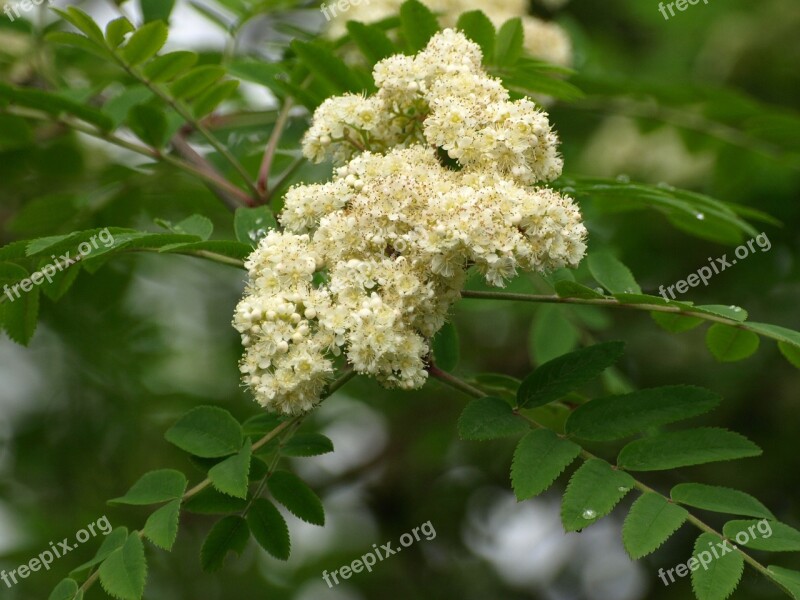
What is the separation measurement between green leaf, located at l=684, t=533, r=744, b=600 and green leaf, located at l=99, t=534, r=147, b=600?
1169mm

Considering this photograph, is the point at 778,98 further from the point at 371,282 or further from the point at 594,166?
the point at 371,282

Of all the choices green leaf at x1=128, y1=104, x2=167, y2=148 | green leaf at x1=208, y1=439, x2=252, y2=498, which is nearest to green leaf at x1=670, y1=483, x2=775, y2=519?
green leaf at x1=208, y1=439, x2=252, y2=498

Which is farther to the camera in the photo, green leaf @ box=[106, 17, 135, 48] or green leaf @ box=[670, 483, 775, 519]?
green leaf @ box=[106, 17, 135, 48]

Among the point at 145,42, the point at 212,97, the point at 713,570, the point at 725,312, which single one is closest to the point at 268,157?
the point at 212,97

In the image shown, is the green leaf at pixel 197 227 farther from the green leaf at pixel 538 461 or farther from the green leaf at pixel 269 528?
the green leaf at pixel 538 461

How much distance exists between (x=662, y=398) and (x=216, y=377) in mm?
3511

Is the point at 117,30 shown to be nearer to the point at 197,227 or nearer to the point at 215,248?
the point at 197,227

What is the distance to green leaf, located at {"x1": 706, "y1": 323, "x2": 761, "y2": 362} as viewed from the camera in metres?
2.38

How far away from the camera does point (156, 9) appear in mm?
3217

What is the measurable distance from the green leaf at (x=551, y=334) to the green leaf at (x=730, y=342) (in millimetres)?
839

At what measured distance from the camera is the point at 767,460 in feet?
16.2

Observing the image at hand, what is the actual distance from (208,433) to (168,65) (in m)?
1.20

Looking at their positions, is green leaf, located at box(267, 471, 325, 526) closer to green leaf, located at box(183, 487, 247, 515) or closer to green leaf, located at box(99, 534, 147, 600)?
green leaf, located at box(183, 487, 247, 515)

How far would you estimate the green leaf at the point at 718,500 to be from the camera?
6.81 ft
